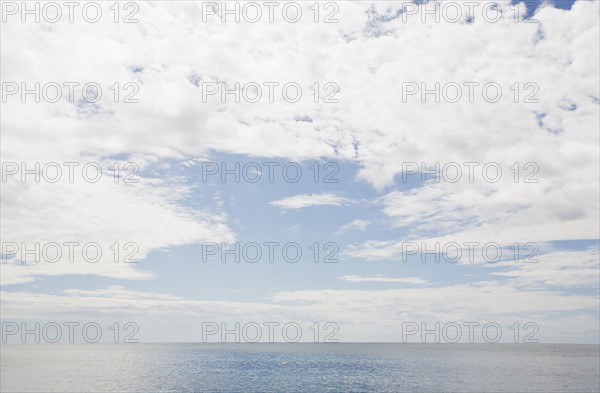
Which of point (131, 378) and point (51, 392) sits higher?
point (51, 392)

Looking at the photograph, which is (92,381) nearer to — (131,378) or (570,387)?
(131,378)

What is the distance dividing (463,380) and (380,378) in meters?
16.0

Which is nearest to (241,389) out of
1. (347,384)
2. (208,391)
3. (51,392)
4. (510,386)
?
(208,391)

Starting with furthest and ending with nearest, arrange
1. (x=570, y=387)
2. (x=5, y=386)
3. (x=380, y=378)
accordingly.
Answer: (x=380, y=378) < (x=570, y=387) < (x=5, y=386)

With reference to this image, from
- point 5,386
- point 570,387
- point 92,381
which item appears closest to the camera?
point 5,386

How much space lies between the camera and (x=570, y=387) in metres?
82.6

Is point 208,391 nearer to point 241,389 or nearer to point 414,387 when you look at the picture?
point 241,389

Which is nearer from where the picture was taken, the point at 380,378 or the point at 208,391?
the point at 208,391

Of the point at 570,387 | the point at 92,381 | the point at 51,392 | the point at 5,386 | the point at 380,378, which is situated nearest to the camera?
the point at 51,392

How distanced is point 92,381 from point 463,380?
70.0 metres

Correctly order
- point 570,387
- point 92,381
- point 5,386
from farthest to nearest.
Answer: point 92,381 < point 570,387 < point 5,386

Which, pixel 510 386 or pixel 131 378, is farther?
pixel 131 378

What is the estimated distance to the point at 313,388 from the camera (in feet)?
262

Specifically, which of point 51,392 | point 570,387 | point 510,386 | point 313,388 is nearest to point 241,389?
point 313,388
